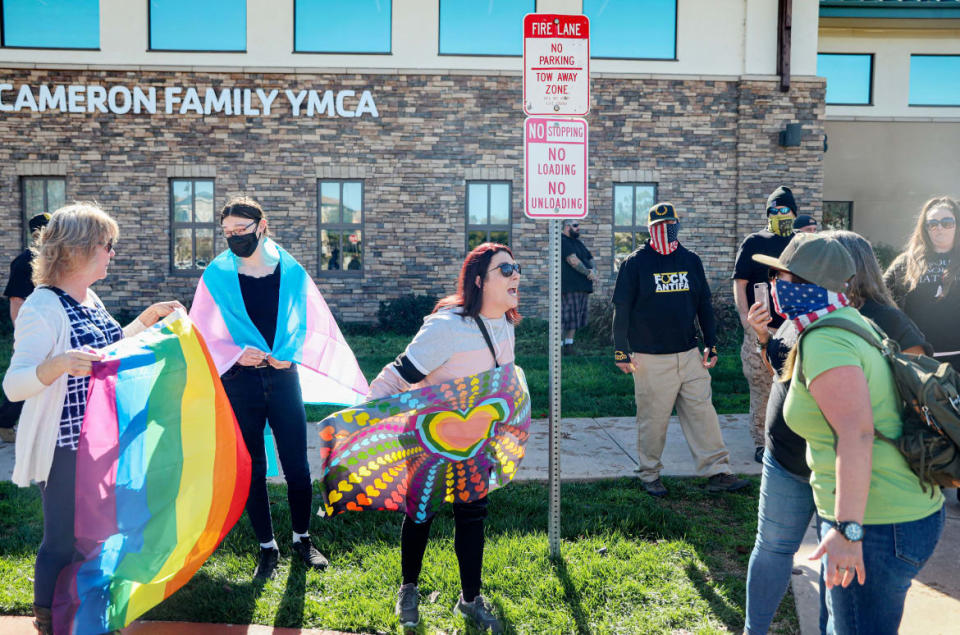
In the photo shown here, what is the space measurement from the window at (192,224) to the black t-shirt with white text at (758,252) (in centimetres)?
1161

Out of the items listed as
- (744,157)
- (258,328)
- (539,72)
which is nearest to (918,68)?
(744,157)

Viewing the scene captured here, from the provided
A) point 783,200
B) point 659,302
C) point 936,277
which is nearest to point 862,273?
point 936,277

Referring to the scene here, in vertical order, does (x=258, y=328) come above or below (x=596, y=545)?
above

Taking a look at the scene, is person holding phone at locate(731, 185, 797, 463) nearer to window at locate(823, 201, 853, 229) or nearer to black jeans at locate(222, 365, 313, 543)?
black jeans at locate(222, 365, 313, 543)

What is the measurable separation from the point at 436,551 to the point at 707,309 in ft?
9.04

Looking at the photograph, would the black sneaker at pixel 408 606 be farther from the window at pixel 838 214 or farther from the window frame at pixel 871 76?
the window frame at pixel 871 76

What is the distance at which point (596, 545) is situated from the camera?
14.8 ft

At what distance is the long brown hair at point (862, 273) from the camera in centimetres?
263

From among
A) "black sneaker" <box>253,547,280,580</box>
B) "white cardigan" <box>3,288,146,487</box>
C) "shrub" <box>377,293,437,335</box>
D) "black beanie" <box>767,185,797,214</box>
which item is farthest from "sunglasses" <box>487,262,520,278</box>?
"shrub" <box>377,293,437,335</box>

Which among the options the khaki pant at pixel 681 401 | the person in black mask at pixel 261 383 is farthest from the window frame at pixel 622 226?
the person in black mask at pixel 261 383

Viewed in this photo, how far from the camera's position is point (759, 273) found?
232 inches

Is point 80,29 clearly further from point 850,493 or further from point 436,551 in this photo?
point 850,493

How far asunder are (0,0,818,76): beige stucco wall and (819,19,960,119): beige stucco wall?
3798mm

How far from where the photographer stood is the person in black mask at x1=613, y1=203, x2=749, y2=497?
5445 millimetres
